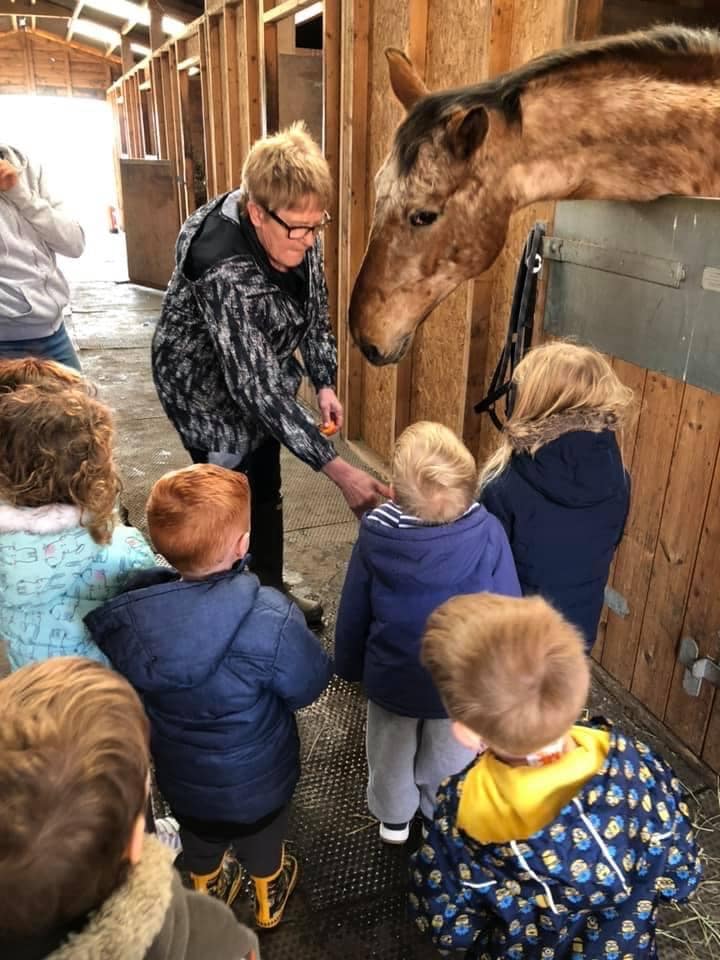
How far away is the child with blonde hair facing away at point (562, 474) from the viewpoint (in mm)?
1729

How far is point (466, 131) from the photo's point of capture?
1.87m

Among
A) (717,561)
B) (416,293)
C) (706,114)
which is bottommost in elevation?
(717,561)

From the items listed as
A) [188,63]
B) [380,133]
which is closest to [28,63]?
[188,63]

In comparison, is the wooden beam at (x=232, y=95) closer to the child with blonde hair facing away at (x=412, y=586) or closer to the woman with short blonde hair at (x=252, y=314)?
the woman with short blonde hair at (x=252, y=314)

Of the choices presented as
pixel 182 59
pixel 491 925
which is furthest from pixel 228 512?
pixel 182 59

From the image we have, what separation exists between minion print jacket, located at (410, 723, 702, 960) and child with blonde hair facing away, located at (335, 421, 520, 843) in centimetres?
45

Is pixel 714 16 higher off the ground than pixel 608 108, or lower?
higher

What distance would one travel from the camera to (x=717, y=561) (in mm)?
2039

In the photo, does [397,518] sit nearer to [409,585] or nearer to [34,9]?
[409,585]

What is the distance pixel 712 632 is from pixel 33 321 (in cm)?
251

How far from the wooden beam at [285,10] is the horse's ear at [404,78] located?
2.63 metres

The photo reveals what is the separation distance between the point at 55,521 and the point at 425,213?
4.34 ft

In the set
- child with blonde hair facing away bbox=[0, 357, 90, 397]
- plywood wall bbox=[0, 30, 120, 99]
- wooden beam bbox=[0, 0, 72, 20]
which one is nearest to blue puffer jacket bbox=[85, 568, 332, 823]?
child with blonde hair facing away bbox=[0, 357, 90, 397]

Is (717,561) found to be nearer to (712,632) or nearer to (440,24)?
(712,632)
